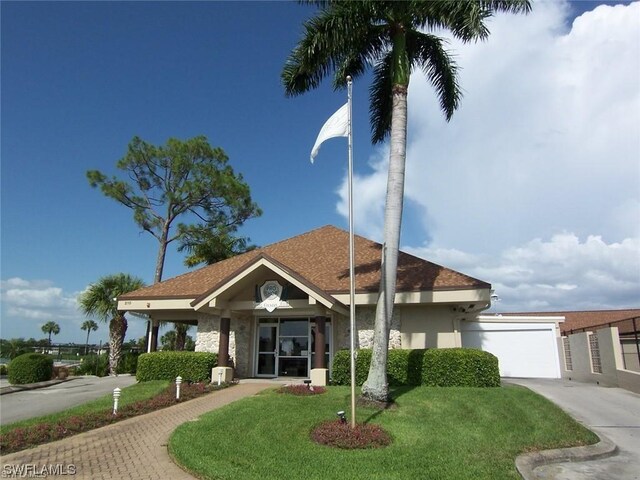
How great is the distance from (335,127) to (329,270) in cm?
928

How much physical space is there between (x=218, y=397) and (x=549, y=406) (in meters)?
8.83

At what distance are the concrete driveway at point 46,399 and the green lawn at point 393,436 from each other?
577 centimetres

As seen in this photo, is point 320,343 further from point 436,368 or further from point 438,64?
point 438,64

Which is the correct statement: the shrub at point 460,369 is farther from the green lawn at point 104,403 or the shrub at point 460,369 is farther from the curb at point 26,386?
the curb at point 26,386

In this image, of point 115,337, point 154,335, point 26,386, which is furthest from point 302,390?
point 115,337

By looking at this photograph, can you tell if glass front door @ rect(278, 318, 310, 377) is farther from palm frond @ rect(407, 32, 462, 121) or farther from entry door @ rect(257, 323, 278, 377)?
palm frond @ rect(407, 32, 462, 121)

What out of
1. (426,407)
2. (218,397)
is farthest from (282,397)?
(426,407)

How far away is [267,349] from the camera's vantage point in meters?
18.6

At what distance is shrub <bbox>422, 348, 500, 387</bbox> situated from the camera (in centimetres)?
1383

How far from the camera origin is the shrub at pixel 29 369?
62.7 feet

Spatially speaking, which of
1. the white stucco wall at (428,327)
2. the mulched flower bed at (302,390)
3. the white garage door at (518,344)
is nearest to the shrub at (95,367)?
the mulched flower bed at (302,390)

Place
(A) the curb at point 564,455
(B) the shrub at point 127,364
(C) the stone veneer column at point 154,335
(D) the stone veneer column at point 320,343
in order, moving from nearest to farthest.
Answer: (A) the curb at point 564,455 < (D) the stone veneer column at point 320,343 < (C) the stone veneer column at point 154,335 < (B) the shrub at point 127,364

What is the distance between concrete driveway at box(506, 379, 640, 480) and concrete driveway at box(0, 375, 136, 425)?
40.5 feet

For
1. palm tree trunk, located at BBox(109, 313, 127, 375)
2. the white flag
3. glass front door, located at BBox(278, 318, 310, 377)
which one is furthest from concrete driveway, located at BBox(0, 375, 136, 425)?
the white flag
